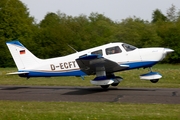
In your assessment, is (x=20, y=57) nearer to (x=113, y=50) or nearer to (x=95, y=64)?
(x=95, y=64)

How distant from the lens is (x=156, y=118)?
31.6ft

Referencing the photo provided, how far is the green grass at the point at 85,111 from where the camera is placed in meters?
A: 9.81

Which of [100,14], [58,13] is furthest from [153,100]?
[100,14]

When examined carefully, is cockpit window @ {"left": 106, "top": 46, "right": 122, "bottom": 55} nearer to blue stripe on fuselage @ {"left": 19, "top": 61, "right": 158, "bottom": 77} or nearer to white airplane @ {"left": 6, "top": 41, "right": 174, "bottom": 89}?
white airplane @ {"left": 6, "top": 41, "right": 174, "bottom": 89}

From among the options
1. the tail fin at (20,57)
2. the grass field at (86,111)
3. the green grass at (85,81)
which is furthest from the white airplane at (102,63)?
the grass field at (86,111)

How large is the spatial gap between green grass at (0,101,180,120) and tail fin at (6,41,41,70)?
6.14 meters

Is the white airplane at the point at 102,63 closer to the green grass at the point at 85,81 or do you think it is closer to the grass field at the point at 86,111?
the green grass at the point at 85,81

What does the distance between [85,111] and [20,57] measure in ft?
28.9

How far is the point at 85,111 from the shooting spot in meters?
10.8

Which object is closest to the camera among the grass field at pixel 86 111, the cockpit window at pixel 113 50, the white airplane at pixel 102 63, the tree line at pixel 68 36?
the grass field at pixel 86 111

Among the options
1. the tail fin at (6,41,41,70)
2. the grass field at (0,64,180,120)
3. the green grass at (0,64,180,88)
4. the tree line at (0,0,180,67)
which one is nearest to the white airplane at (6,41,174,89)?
the tail fin at (6,41,41,70)

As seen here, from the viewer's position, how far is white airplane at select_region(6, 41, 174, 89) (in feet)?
54.2

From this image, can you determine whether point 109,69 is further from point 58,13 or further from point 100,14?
point 100,14

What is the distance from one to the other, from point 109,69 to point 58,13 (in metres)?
70.9
